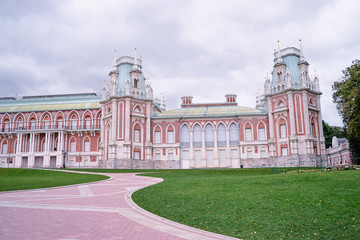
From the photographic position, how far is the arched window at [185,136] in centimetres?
5416

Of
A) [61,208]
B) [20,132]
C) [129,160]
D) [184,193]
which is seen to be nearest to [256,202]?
[184,193]

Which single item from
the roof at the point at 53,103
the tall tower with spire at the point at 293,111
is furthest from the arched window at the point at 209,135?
the roof at the point at 53,103

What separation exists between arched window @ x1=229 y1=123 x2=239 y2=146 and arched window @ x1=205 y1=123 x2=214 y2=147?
3.34 metres

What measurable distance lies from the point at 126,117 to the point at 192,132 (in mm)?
12074

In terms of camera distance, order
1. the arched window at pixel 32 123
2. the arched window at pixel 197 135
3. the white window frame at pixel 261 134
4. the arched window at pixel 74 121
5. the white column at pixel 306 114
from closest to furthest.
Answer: the white column at pixel 306 114 < the white window frame at pixel 261 134 < the arched window at pixel 197 135 < the arched window at pixel 74 121 < the arched window at pixel 32 123

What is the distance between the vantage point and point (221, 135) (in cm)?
5372

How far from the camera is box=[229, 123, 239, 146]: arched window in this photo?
53.0 m

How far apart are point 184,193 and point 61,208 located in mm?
6492

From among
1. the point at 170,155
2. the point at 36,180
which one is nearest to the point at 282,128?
the point at 170,155

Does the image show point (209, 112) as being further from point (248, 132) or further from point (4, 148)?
point (4, 148)

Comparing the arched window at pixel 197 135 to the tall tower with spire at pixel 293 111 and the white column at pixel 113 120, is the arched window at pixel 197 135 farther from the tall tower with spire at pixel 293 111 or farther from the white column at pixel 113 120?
the white column at pixel 113 120

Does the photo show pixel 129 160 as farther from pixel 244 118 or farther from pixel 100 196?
pixel 100 196

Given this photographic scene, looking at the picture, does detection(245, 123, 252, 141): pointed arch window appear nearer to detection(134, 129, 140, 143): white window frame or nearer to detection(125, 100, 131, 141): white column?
detection(134, 129, 140, 143): white window frame

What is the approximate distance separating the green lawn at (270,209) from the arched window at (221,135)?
119 ft
